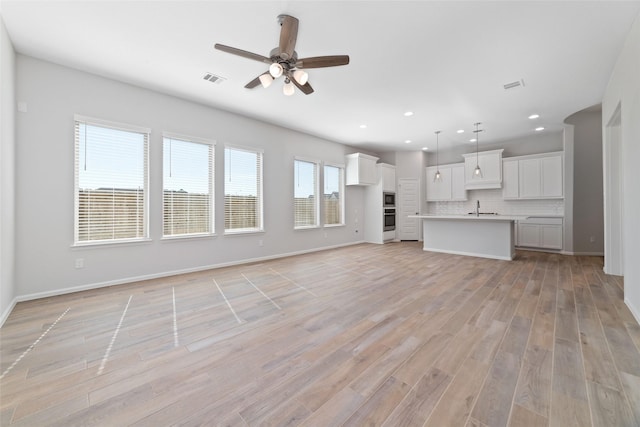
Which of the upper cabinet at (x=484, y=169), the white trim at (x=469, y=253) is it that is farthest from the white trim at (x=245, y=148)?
the upper cabinet at (x=484, y=169)

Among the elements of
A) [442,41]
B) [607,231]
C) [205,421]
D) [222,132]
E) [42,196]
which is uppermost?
[442,41]

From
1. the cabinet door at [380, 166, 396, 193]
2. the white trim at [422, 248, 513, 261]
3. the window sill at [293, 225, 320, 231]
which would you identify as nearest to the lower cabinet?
the white trim at [422, 248, 513, 261]

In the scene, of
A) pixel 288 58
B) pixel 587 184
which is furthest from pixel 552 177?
pixel 288 58

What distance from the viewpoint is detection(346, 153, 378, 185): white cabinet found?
25.0 feet

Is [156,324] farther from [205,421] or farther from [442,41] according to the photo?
[442,41]

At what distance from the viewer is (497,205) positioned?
25.2 ft

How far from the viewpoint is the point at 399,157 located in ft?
29.3

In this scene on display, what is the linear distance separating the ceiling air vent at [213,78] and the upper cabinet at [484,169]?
23.4 feet

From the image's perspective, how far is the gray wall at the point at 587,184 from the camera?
19.3 feet

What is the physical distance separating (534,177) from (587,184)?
103 cm

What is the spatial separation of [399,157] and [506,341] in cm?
747

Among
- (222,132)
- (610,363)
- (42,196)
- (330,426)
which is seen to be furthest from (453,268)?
(42,196)

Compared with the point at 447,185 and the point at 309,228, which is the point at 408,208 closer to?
the point at 447,185

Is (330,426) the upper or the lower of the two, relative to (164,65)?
lower
